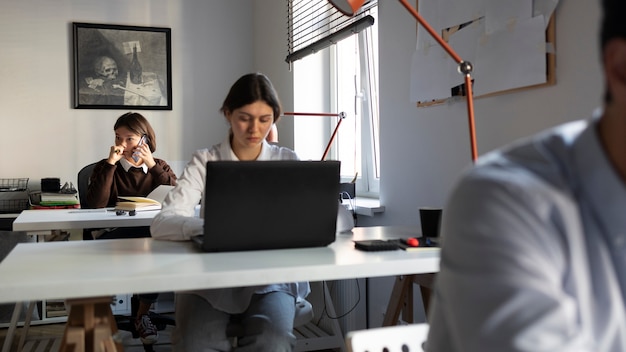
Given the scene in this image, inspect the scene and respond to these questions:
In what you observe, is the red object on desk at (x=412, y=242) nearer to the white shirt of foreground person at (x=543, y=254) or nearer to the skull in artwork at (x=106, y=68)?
the white shirt of foreground person at (x=543, y=254)

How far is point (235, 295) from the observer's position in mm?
1617

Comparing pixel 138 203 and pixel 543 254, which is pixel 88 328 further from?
pixel 138 203

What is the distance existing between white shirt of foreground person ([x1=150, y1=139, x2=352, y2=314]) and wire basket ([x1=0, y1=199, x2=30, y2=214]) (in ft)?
7.51

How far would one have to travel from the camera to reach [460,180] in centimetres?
53

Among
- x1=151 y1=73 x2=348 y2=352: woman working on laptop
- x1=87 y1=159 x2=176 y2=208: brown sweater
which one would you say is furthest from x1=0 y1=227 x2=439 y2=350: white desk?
x1=87 y1=159 x2=176 y2=208: brown sweater

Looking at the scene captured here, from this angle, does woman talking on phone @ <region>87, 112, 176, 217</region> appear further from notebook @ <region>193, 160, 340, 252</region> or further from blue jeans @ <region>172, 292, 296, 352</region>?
notebook @ <region>193, 160, 340, 252</region>

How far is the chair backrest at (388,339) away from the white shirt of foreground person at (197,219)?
606 mm

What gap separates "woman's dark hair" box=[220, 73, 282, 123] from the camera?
1.76 m

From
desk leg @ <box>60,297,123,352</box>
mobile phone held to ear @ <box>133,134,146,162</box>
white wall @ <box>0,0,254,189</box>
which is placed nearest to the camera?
desk leg @ <box>60,297,123,352</box>

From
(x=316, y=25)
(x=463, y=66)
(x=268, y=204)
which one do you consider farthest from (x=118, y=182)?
(x=463, y=66)

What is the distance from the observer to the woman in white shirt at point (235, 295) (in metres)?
1.55

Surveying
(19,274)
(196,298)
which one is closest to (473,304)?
(19,274)

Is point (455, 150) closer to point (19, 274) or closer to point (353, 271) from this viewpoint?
point (353, 271)

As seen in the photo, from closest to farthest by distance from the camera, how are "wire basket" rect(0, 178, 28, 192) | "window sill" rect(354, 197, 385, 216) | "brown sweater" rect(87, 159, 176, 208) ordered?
1. "window sill" rect(354, 197, 385, 216)
2. "brown sweater" rect(87, 159, 176, 208)
3. "wire basket" rect(0, 178, 28, 192)
